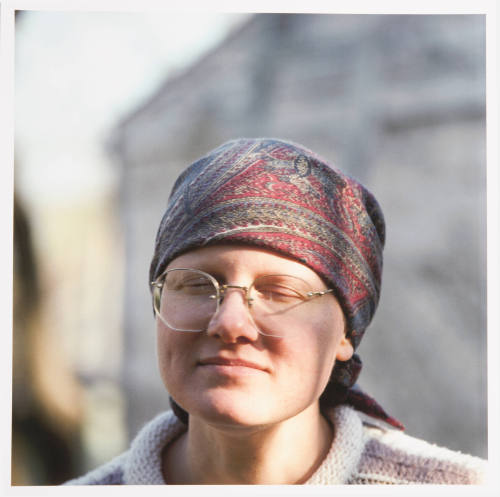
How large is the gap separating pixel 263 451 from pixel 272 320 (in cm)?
32

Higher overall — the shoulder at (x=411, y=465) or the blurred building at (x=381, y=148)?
the blurred building at (x=381, y=148)

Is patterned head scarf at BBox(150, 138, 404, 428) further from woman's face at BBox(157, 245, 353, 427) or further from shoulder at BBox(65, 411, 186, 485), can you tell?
shoulder at BBox(65, 411, 186, 485)

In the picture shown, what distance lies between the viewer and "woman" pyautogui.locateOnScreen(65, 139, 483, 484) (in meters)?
1.23

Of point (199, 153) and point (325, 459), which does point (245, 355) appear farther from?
point (199, 153)

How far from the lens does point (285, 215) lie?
4.13 feet

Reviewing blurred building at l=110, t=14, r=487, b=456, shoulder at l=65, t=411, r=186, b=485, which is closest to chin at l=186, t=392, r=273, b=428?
shoulder at l=65, t=411, r=186, b=485

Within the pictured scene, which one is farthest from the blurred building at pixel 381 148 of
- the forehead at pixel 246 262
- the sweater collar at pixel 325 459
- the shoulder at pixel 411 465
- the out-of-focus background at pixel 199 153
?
the forehead at pixel 246 262

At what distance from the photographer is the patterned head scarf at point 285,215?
1.25 metres

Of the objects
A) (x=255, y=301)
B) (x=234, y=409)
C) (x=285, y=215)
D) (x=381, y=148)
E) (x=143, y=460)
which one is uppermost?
(x=381, y=148)

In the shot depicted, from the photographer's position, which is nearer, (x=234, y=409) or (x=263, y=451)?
(x=234, y=409)

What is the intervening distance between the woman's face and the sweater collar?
18cm

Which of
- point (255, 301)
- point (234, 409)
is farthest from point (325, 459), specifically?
point (255, 301)

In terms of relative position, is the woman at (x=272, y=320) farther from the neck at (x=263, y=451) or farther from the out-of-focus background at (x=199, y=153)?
the out-of-focus background at (x=199, y=153)
